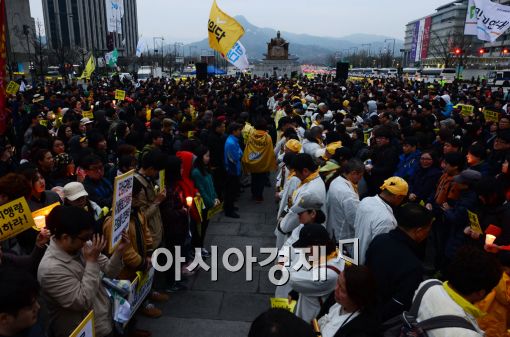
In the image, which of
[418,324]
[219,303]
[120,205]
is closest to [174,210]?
[219,303]

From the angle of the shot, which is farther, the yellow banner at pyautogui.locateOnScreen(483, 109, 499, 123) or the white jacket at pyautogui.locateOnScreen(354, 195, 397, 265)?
the yellow banner at pyautogui.locateOnScreen(483, 109, 499, 123)

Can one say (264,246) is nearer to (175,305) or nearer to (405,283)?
(175,305)

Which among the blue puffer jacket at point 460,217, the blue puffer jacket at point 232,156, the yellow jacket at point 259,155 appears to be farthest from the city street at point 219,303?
the blue puffer jacket at point 460,217

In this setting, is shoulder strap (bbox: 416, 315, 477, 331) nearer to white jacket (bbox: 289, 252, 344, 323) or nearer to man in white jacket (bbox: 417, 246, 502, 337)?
man in white jacket (bbox: 417, 246, 502, 337)

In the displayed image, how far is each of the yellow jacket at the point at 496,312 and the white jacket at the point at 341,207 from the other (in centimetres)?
184

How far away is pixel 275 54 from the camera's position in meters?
61.1

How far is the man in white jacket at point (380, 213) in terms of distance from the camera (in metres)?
4.02

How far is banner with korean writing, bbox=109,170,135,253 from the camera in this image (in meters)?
3.21

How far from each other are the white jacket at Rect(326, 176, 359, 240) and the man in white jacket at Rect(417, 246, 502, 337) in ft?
7.26

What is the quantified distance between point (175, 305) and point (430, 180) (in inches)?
164

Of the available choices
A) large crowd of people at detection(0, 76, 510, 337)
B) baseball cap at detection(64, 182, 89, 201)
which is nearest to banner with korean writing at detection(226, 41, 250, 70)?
large crowd of people at detection(0, 76, 510, 337)

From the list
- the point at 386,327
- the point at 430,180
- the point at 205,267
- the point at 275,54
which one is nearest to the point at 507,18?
the point at 430,180

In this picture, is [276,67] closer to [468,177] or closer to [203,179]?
[203,179]

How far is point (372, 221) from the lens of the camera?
13.4 feet
